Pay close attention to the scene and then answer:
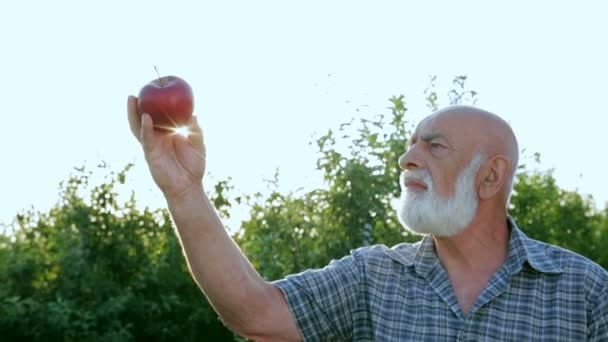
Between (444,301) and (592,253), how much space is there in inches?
168

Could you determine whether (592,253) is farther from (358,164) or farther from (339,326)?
(339,326)

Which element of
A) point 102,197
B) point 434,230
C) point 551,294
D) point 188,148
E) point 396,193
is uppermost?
point 102,197

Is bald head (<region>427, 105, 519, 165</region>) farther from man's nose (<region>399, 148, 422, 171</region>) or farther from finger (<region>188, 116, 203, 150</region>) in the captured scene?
finger (<region>188, 116, 203, 150</region>)

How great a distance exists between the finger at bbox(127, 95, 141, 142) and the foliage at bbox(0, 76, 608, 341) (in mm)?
3708

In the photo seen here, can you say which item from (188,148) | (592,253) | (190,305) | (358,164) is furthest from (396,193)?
(188,148)

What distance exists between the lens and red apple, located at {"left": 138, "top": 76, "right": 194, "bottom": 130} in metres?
3.12

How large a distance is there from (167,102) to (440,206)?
0.80 meters

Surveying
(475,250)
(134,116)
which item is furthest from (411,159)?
(134,116)

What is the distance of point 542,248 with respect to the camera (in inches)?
131

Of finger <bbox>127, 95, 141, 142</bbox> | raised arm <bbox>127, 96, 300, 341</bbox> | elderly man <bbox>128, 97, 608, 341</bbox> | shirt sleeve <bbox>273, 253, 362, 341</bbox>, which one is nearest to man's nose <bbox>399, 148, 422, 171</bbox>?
elderly man <bbox>128, 97, 608, 341</bbox>

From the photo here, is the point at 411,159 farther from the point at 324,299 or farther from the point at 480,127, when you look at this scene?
the point at 324,299

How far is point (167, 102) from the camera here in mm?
3143

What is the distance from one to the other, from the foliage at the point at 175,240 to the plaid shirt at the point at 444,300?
131 inches

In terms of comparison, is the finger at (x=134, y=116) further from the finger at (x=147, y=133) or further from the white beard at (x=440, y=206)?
the white beard at (x=440, y=206)
